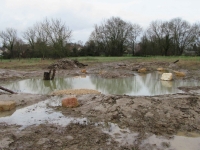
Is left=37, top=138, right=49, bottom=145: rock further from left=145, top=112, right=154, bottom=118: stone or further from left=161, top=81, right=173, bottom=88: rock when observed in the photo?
left=161, top=81, right=173, bottom=88: rock

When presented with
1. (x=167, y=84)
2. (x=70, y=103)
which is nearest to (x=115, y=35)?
(x=167, y=84)

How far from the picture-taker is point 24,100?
905 cm

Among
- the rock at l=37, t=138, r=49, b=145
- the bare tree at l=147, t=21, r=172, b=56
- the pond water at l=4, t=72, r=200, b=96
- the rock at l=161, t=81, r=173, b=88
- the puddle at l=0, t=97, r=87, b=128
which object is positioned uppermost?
the bare tree at l=147, t=21, r=172, b=56

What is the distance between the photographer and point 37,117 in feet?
23.1

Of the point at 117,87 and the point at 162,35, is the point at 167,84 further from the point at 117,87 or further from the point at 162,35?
the point at 162,35

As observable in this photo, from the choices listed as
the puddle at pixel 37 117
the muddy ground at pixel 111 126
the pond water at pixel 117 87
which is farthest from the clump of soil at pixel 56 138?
the pond water at pixel 117 87

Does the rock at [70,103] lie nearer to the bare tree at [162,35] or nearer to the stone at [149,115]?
the stone at [149,115]

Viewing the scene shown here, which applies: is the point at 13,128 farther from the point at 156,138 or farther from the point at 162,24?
the point at 162,24

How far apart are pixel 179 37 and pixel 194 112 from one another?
40731 mm

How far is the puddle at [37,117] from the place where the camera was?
21.4 ft

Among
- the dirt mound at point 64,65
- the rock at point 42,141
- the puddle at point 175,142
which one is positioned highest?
the dirt mound at point 64,65

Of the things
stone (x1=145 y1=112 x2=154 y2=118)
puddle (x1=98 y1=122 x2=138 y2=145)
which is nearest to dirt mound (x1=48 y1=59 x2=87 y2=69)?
stone (x1=145 y1=112 x2=154 y2=118)

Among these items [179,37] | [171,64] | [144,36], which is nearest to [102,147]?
[171,64]

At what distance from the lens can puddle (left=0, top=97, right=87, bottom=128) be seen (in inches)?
257
